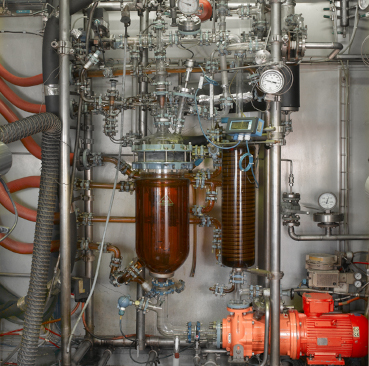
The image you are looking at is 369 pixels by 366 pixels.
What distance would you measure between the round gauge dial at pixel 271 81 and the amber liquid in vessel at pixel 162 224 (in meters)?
0.85

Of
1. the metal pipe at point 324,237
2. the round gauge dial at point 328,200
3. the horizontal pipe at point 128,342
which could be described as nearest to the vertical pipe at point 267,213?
the metal pipe at point 324,237

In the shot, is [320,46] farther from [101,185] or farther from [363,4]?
[101,185]

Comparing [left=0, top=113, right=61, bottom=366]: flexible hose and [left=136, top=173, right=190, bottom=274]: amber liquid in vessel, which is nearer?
[left=0, top=113, right=61, bottom=366]: flexible hose

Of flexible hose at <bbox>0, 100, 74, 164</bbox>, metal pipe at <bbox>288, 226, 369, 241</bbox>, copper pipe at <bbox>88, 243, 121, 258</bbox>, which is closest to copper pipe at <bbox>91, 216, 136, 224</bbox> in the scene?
copper pipe at <bbox>88, 243, 121, 258</bbox>

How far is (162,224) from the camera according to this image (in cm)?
269

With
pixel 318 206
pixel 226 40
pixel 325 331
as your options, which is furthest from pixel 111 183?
pixel 325 331

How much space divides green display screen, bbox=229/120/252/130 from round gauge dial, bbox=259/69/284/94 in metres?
0.24

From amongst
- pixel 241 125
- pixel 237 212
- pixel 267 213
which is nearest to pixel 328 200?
pixel 267 213

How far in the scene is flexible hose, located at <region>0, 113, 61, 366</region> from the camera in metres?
2.48

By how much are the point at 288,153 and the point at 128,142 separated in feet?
4.70

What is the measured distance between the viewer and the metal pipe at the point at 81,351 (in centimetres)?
278

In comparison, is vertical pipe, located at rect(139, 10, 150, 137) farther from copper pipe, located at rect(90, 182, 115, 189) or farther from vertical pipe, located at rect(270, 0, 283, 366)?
vertical pipe, located at rect(270, 0, 283, 366)

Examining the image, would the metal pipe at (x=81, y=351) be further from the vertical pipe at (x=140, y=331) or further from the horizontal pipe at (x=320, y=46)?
the horizontal pipe at (x=320, y=46)

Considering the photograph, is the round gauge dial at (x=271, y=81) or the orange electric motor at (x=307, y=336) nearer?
the round gauge dial at (x=271, y=81)
